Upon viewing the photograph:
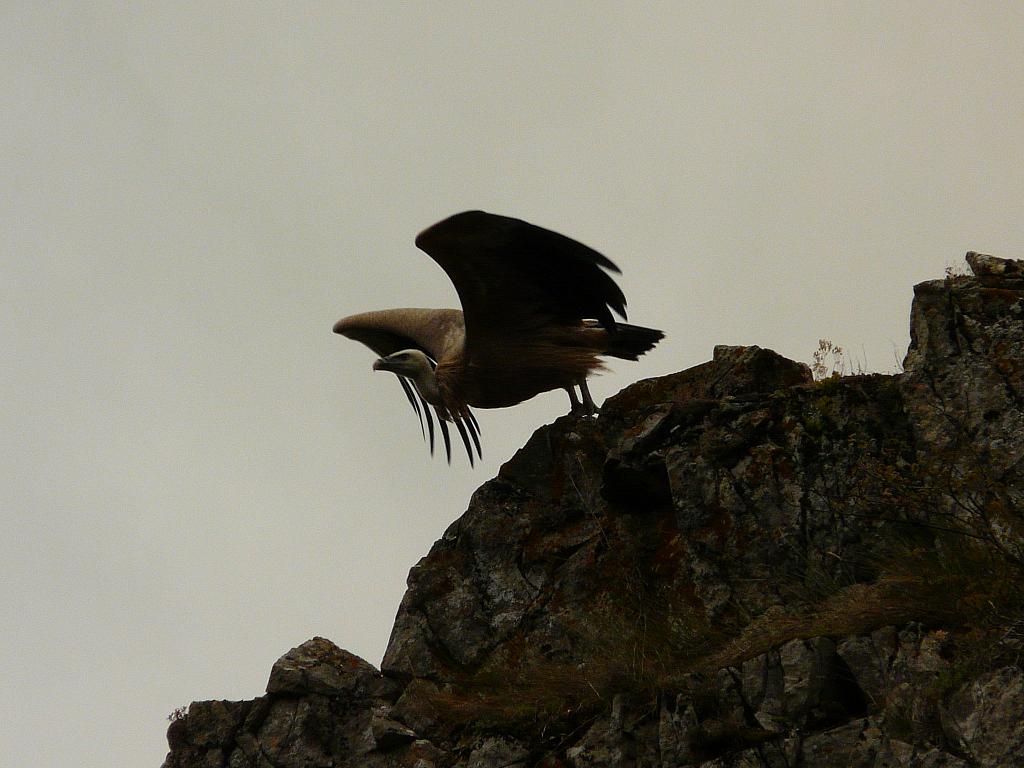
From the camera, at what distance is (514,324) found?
9.12 metres

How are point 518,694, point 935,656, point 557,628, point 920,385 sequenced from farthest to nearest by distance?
point 557,628 < point 518,694 < point 920,385 < point 935,656

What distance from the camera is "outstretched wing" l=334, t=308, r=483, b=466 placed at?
383 inches

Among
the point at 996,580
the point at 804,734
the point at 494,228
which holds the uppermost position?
the point at 494,228

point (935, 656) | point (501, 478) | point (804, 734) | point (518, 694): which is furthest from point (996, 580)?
point (501, 478)

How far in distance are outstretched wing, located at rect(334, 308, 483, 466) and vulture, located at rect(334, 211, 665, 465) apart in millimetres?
33

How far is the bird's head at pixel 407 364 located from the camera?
32.0 feet

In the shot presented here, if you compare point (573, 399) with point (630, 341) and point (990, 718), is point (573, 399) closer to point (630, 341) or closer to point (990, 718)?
point (630, 341)

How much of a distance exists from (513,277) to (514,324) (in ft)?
1.53

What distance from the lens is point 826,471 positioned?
6.28 m

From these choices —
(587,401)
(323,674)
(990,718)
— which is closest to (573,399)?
(587,401)

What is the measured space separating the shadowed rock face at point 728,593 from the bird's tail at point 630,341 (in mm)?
Answer: 1303

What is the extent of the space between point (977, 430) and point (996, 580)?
1.09 m

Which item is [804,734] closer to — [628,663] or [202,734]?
[628,663]

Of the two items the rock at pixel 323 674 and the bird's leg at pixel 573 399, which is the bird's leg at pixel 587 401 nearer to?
the bird's leg at pixel 573 399
